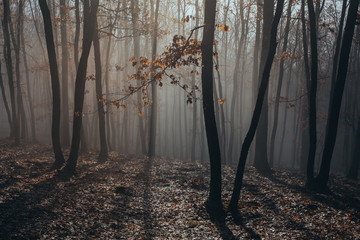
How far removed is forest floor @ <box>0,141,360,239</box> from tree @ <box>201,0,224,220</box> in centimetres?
41

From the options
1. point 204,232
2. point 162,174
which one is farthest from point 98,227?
point 162,174

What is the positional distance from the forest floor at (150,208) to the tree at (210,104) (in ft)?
1.35

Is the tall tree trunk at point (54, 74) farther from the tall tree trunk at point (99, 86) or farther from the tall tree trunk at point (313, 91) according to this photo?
the tall tree trunk at point (313, 91)

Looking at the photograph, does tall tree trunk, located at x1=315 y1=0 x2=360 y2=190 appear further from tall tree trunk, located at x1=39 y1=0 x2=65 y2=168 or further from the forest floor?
tall tree trunk, located at x1=39 y1=0 x2=65 y2=168

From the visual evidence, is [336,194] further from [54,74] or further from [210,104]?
[54,74]

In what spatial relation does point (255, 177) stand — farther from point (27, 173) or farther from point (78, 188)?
point (27, 173)

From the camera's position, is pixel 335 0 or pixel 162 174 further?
pixel 335 0

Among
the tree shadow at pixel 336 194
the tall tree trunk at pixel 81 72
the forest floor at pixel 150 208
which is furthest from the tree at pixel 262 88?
the tall tree trunk at pixel 81 72

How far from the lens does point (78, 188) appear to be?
9.30 meters

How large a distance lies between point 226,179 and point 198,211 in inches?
185

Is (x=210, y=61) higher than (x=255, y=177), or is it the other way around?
(x=210, y=61)

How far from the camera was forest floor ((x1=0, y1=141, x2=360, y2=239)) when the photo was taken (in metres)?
6.63

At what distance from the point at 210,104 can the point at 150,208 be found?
364 cm

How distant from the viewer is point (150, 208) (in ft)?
28.1
